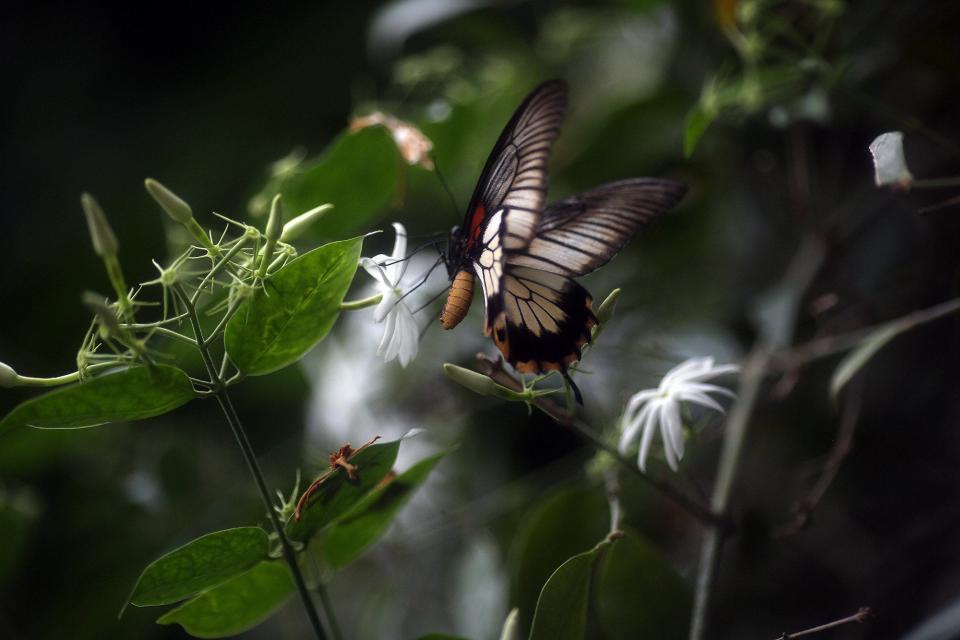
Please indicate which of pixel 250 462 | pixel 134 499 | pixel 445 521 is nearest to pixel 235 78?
pixel 134 499

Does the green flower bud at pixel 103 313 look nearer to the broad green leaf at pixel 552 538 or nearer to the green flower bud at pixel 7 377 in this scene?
the green flower bud at pixel 7 377

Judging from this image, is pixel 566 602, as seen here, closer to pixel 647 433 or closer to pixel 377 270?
pixel 647 433

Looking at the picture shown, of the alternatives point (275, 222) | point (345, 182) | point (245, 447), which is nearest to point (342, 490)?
point (245, 447)

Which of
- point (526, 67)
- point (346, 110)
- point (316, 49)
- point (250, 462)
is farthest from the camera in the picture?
point (316, 49)

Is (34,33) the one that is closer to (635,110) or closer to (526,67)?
(526,67)

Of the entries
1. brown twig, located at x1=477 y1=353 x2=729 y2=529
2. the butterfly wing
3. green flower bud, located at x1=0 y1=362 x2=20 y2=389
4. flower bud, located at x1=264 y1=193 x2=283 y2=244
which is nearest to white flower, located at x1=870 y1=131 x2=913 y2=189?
the butterfly wing

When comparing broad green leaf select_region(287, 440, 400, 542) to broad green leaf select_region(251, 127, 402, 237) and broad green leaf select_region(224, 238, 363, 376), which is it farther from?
broad green leaf select_region(251, 127, 402, 237)
